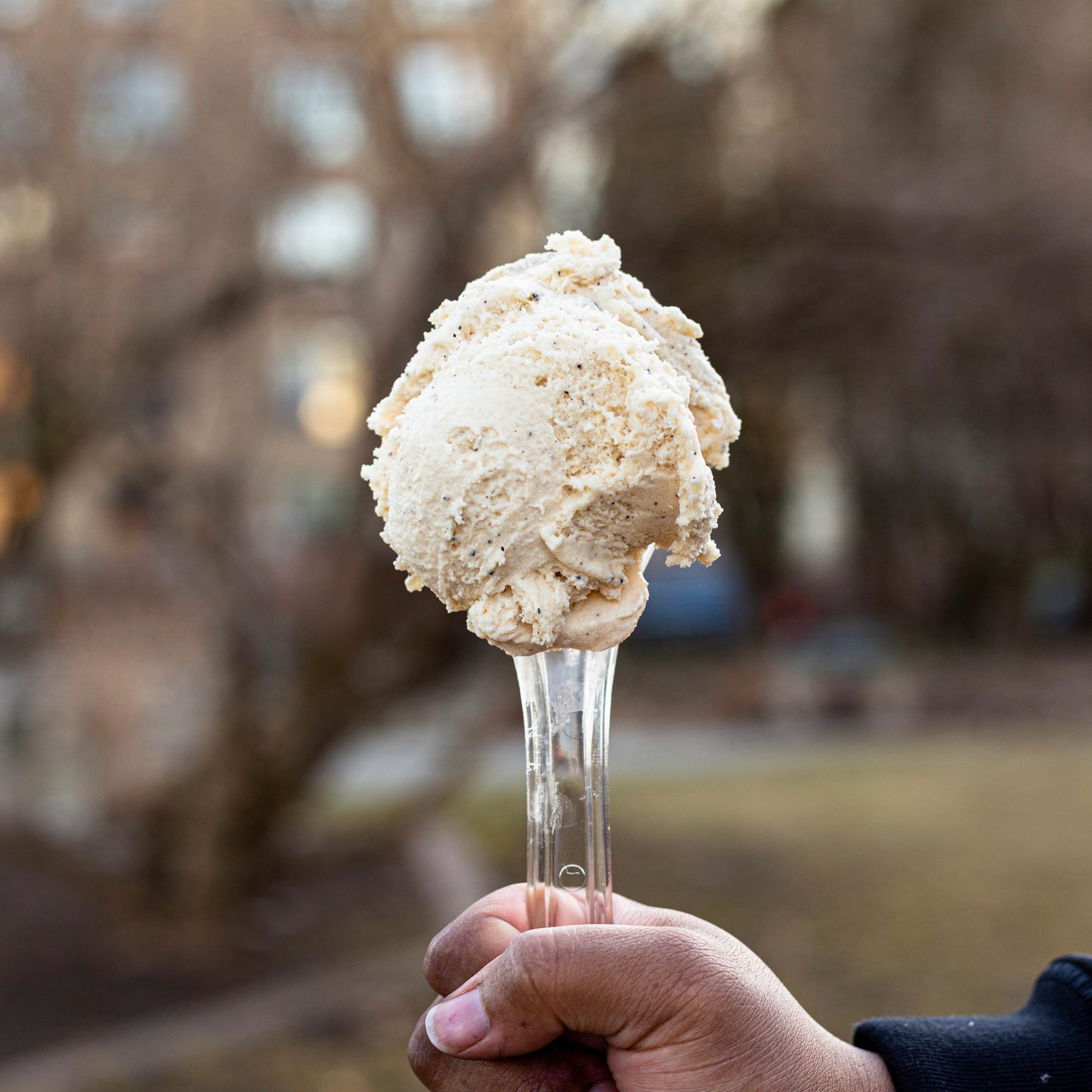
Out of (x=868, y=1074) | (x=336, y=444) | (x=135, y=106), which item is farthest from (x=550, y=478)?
(x=336, y=444)

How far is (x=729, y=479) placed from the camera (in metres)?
14.1

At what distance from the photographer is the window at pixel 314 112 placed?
19.4ft

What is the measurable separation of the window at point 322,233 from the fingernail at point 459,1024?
15.9 ft

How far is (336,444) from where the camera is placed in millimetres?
8250

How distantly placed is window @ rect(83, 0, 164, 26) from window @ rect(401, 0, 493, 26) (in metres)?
1.58

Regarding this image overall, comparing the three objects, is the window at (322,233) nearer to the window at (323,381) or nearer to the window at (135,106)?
the window at (323,381)

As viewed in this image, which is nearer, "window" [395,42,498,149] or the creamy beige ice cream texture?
the creamy beige ice cream texture

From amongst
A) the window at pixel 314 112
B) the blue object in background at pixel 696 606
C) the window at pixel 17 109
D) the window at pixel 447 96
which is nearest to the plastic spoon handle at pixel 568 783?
the window at pixel 447 96

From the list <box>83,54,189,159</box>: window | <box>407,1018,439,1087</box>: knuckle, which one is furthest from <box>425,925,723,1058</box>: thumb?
<box>83,54,189,159</box>: window

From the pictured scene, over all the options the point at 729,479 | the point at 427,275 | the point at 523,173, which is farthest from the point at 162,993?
the point at 729,479

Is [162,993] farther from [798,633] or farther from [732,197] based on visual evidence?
[798,633]

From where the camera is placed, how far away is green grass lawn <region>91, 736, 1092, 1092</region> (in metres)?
5.21

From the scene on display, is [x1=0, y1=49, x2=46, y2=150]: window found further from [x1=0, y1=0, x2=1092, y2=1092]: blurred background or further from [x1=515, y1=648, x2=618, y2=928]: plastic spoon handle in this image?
[x1=515, y1=648, x2=618, y2=928]: plastic spoon handle

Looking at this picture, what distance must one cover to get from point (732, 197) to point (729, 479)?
7.40m
